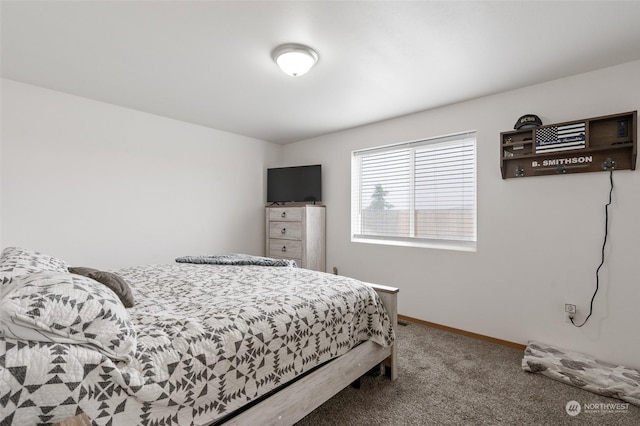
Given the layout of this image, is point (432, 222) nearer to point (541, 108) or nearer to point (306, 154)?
point (541, 108)

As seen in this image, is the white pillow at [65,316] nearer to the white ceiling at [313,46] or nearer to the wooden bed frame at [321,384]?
the wooden bed frame at [321,384]

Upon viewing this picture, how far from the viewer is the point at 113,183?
10.6 feet

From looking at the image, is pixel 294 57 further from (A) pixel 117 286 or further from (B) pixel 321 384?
(B) pixel 321 384

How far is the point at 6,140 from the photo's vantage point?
8.66 feet

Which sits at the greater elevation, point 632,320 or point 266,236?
point 266,236

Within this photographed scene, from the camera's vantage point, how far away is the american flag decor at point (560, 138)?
2477mm

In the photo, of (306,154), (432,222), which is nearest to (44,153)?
(306,154)

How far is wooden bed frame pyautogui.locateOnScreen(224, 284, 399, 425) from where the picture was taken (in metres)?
1.40

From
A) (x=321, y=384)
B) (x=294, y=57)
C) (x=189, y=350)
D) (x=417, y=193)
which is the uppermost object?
(x=294, y=57)

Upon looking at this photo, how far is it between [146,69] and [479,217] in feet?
10.8

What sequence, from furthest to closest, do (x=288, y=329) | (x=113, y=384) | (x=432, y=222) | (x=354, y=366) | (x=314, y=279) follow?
(x=432, y=222), (x=314, y=279), (x=354, y=366), (x=288, y=329), (x=113, y=384)

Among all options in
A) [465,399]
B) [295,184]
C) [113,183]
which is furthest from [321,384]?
[295,184]

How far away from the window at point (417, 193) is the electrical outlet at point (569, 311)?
35.4 inches

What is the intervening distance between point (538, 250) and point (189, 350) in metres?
2.89
